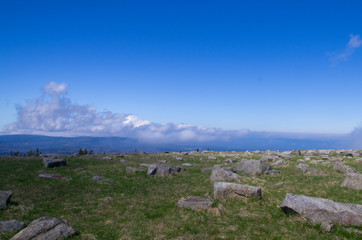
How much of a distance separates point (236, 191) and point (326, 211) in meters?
6.24

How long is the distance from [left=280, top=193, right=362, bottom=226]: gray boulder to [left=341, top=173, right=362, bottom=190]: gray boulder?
9.43 meters

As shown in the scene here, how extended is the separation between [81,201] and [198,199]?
10.0 metres

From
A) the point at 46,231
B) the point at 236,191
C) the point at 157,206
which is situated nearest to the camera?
the point at 46,231

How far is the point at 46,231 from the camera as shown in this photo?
37.2 feet

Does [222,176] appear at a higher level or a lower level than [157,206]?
higher

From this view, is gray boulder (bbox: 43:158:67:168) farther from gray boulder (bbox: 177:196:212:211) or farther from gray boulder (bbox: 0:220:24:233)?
gray boulder (bbox: 177:196:212:211)

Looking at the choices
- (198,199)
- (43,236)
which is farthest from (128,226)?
(198,199)

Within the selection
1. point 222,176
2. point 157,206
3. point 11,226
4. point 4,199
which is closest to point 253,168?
point 222,176

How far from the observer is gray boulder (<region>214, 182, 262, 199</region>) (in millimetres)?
17506

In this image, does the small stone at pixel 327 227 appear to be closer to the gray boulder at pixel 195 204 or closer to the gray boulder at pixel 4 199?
the gray boulder at pixel 195 204

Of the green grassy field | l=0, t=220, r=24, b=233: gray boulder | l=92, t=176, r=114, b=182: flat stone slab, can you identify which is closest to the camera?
l=0, t=220, r=24, b=233: gray boulder

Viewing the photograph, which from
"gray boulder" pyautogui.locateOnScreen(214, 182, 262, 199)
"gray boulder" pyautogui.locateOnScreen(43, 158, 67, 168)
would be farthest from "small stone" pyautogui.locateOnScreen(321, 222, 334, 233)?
"gray boulder" pyautogui.locateOnScreen(43, 158, 67, 168)

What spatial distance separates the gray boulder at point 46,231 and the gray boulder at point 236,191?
10772 mm

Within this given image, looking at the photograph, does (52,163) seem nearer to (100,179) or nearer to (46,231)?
(100,179)
